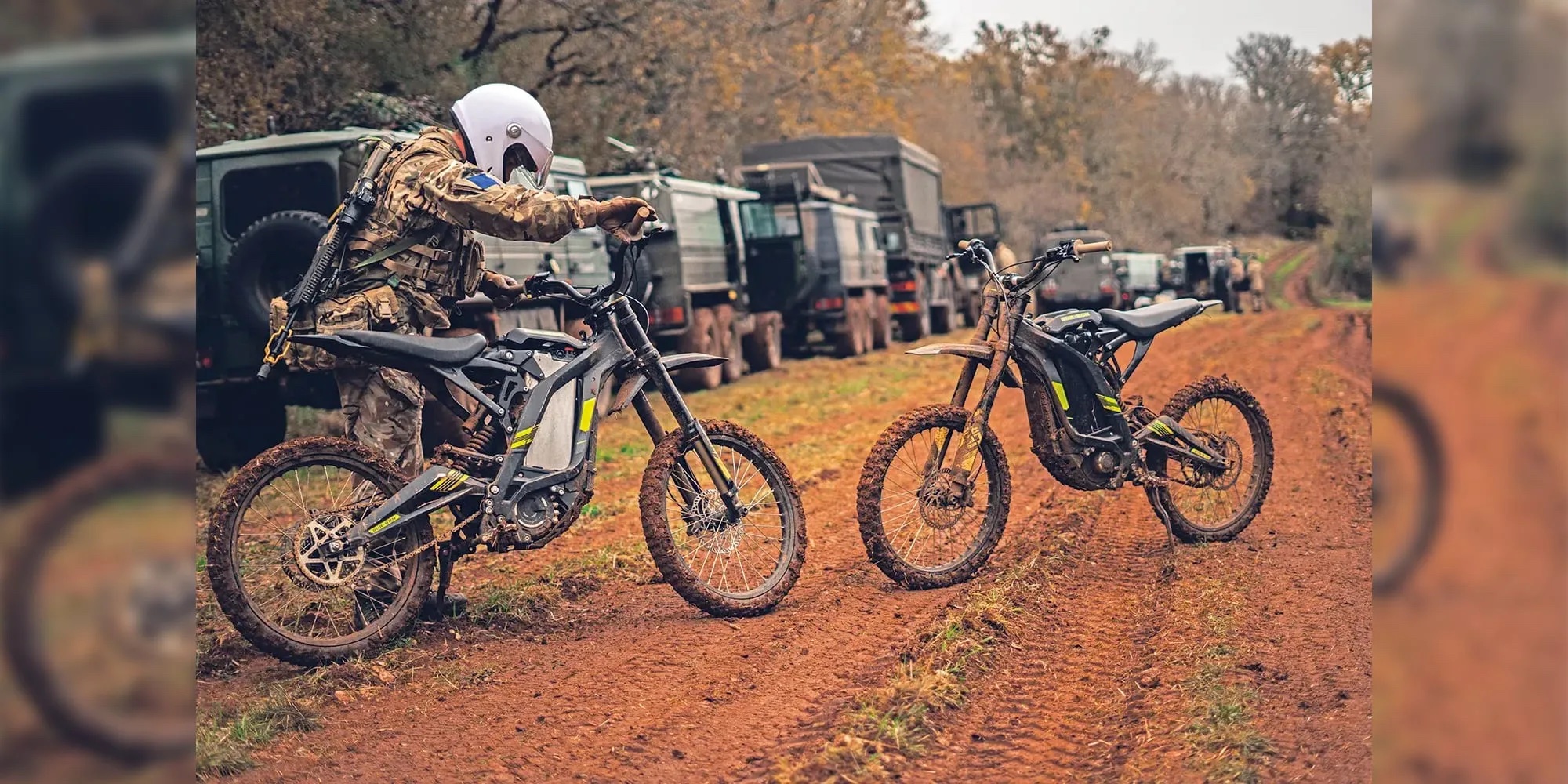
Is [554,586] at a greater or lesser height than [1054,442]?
lesser

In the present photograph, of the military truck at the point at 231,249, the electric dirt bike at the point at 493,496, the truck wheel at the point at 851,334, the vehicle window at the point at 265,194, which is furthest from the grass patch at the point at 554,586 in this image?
the truck wheel at the point at 851,334

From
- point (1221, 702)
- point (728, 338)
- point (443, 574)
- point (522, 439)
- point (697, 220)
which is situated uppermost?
point (697, 220)

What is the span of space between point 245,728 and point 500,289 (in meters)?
2.12

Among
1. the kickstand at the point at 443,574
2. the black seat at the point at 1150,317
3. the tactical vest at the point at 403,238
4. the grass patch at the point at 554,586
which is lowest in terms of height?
the grass patch at the point at 554,586

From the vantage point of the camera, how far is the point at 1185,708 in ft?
14.2

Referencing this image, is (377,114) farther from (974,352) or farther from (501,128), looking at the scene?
(974,352)

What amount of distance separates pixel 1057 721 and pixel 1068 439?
7.72ft

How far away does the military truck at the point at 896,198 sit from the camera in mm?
26922

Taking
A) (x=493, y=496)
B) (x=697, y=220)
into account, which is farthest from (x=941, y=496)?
(x=697, y=220)

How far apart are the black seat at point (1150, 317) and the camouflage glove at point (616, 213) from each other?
94.2 inches

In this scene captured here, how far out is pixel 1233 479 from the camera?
709cm

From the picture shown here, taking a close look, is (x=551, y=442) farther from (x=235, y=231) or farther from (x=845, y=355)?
(x=845, y=355)
